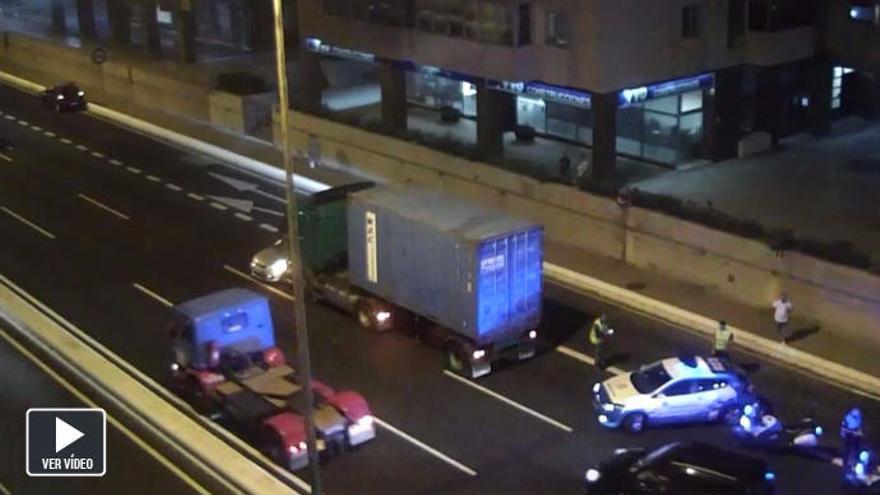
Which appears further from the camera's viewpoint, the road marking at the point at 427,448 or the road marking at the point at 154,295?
the road marking at the point at 154,295

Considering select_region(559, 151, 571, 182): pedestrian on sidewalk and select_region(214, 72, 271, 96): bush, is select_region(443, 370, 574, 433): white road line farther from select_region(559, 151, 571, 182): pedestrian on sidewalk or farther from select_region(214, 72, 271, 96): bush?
select_region(214, 72, 271, 96): bush

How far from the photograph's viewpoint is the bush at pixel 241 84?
55.3 meters

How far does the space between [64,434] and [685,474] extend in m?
12.5

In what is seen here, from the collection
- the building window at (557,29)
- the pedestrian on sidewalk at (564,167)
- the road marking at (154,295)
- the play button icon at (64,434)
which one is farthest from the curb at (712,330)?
the play button icon at (64,434)

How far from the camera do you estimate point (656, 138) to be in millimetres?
44750

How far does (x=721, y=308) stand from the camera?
3275 cm

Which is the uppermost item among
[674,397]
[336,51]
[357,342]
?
[336,51]

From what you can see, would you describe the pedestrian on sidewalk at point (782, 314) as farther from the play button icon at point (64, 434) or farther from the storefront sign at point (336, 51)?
the storefront sign at point (336, 51)

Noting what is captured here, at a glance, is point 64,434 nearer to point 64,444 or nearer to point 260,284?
point 64,444

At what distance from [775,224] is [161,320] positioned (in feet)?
60.1

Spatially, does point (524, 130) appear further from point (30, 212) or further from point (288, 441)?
point (288, 441)

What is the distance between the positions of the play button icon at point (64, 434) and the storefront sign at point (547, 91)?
22090 mm

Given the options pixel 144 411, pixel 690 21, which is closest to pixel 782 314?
pixel 690 21

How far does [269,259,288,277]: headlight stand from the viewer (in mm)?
35219
